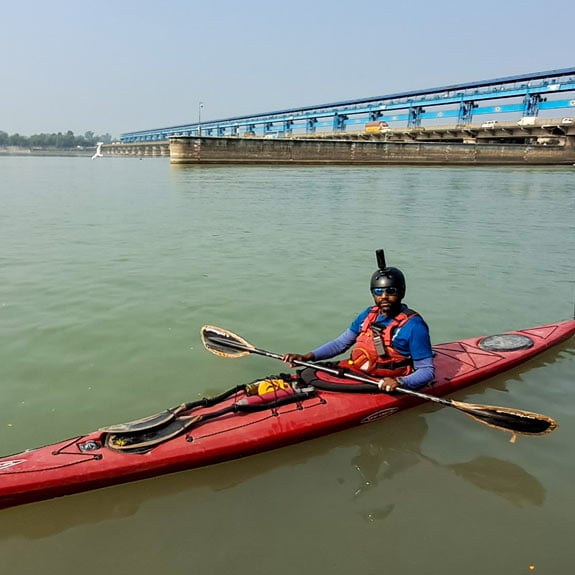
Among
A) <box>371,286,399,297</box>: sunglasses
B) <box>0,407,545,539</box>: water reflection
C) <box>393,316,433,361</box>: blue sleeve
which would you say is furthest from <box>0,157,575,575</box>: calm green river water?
<box>371,286,399,297</box>: sunglasses

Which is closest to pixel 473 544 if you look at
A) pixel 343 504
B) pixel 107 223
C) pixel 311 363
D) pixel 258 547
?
pixel 343 504

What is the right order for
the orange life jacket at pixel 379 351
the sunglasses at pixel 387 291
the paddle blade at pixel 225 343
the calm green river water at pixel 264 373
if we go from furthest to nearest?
the paddle blade at pixel 225 343, the orange life jacket at pixel 379 351, the sunglasses at pixel 387 291, the calm green river water at pixel 264 373

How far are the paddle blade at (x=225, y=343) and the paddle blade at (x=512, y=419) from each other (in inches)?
79.8

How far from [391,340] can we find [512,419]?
1.05 m

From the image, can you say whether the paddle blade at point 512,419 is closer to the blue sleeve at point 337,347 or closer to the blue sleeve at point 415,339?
the blue sleeve at point 415,339

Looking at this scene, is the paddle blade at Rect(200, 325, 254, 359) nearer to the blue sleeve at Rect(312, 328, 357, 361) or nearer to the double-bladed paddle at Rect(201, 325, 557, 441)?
the double-bladed paddle at Rect(201, 325, 557, 441)

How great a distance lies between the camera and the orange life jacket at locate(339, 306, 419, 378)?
383 cm

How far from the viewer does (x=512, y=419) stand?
140 inches

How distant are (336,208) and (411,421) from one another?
13653mm

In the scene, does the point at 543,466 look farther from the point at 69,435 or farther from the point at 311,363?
the point at 69,435

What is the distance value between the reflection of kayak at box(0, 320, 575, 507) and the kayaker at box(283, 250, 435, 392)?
9.7 inches

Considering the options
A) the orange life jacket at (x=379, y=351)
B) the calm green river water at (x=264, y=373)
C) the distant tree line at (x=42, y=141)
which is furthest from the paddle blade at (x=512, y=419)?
the distant tree line at (x=42, y=141)

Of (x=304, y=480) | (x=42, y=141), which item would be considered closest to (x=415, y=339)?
(x=304, y=480)

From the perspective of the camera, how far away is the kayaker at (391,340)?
3.72 m
